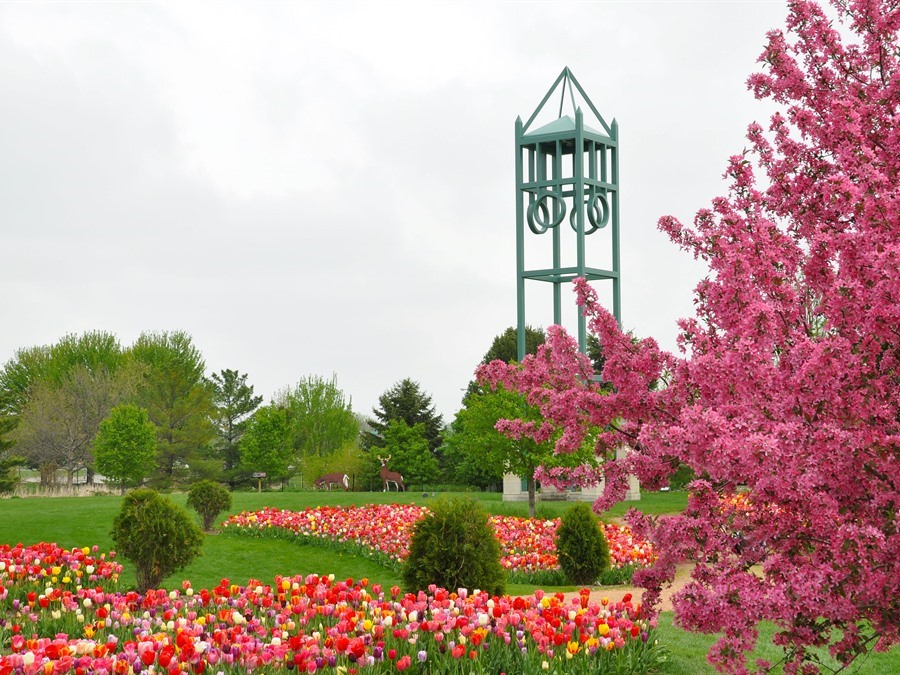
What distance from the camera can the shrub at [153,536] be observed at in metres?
13.4

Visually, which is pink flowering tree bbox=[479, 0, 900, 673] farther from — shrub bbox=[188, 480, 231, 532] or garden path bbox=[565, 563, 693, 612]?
shrub bbox=[188, 480, 231, 532]

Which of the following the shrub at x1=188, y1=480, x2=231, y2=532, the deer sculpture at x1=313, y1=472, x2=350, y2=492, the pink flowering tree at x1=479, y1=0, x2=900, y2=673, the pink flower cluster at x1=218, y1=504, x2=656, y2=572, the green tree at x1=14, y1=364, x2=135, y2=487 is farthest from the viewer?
the green tree at x1=14, y1=364, x2=135, y2=487

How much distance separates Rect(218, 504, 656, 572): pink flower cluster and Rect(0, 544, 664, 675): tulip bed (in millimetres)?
6355

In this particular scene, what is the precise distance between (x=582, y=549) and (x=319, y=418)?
137 feet

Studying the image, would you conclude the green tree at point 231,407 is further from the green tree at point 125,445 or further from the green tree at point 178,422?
the green tree at point 125,445

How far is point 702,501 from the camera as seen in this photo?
532cm

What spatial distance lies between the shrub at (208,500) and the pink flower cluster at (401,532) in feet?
1.79

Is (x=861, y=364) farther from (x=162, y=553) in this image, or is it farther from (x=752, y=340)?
(x=162, y=553)

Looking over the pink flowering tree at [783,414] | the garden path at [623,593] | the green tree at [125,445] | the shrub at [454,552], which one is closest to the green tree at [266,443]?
the green tree at [125,445]

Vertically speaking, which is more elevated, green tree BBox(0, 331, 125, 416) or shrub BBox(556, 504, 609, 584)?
green tree BBox(0, 331, 125, 416)

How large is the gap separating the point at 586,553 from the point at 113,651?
955cm

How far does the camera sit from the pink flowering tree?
15.9 ft

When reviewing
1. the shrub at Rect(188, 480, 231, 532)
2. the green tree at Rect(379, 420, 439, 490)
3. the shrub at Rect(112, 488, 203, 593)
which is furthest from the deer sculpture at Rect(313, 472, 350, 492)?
the shrub at Rect(112, 488, 203, 593)

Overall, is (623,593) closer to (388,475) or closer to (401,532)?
(401,532)
